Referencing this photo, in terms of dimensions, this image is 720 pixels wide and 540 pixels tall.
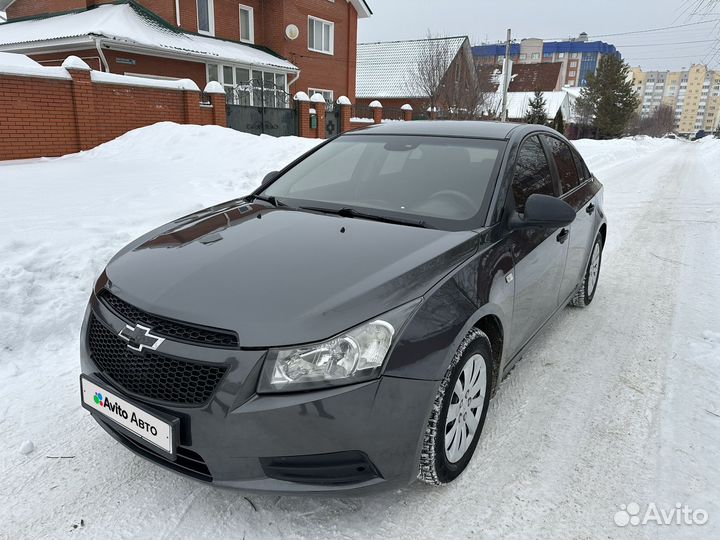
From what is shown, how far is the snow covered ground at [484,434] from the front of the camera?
220 cm

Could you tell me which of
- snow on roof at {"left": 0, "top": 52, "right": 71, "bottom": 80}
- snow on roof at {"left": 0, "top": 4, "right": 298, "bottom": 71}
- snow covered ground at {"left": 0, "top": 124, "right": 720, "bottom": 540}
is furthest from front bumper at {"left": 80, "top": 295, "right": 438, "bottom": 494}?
snow on roof at {"left": 0, "top": 4, "right": 298, "bottom": 71}

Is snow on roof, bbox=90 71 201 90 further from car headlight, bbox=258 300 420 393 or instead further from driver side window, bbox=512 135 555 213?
car headlight, bbox=258 300 420 393

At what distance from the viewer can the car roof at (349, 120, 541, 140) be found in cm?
344

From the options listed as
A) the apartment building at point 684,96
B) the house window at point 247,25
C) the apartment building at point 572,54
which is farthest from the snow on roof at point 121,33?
the apartment building at point 684,96

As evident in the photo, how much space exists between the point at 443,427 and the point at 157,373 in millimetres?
1165

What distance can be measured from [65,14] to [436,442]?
866 inches

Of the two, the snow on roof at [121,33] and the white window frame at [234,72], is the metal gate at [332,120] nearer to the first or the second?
the white window frame at [234,72]

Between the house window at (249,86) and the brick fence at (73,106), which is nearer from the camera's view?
the brick fence at (73,106)

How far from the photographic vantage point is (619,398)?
325cm

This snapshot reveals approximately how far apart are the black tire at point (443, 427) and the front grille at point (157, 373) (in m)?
0.86

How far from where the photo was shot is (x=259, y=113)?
1602cm

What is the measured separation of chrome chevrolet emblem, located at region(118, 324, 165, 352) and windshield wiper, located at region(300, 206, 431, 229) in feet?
4.28

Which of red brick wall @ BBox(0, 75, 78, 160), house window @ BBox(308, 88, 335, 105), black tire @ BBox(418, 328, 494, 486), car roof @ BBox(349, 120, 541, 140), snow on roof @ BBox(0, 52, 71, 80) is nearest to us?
black tire @ BBox(418, 328, 494, 486)

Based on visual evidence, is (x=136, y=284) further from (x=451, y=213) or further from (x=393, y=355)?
(x=451, y=213)
